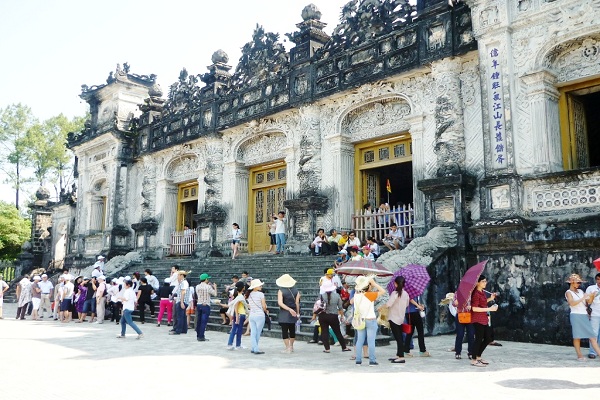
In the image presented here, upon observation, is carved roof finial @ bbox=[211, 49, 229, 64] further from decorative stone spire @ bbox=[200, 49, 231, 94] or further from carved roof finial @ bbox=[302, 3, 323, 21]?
carved roof finial @ bbox=[302, 3, 323, 21]

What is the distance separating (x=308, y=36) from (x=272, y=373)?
11743 millimetres

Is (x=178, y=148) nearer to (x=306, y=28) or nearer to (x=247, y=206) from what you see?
(x=247, y=206)

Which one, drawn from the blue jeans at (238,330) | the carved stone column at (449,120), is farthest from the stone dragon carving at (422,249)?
the blue jeans at (238,330)

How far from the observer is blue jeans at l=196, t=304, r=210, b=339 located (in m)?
10.2

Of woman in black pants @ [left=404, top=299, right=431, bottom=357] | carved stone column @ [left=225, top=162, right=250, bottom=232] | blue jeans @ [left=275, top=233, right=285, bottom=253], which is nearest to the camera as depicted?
woman in black pants @ [left=404, top=299, right=431, bottom=357]

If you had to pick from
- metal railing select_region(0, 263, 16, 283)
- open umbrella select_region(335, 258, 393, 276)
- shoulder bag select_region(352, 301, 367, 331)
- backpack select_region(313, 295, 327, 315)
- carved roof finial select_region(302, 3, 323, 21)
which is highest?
carved roof finial select_region(302, 3, 323, 21)

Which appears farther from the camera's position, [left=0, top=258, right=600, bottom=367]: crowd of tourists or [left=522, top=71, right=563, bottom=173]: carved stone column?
[left=522, top=71, right=563, bottom=173]: carved stone column

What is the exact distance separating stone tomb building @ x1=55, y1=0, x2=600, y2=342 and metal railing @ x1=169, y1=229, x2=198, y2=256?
1.43ft

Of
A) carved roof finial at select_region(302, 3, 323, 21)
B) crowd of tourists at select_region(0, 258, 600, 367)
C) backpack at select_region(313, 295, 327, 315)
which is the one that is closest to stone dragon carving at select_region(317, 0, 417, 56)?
carved roof finial at select_region(302, 3, 323, 21)

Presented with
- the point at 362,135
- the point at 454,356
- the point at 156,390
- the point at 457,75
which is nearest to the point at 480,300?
the point at 454,356

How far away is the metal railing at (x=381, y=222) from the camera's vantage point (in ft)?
43.6

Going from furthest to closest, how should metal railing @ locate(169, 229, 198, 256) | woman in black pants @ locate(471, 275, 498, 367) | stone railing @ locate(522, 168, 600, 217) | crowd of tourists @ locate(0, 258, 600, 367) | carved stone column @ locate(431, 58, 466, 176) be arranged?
metal railing @ locate(169, 229, 198, 256), carved stone column @ locate(431, 58, 466, 176), stone railing @ locate(522, 168, 600, 217), crowd of tourists @ locate(0, 258, 600, 367), woman in black pants @ locate(471, 275, 498, 367)

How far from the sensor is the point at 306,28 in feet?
53.2

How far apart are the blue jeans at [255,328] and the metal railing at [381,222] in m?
5.46
